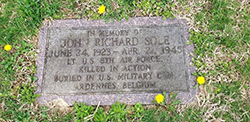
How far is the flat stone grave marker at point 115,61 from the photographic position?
2.36m

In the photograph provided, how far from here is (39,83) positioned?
2.43 metres

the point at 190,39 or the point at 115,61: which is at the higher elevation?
the point at 190,39

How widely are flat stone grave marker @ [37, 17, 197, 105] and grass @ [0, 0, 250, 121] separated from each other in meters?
0.11

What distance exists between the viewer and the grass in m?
2.31

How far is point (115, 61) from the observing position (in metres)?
2.44

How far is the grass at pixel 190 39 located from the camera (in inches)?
90.9

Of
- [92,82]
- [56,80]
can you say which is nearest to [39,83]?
[56,80]

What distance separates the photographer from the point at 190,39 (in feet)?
8.37

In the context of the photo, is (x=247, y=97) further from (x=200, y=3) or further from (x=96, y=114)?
(x=96, y=114)

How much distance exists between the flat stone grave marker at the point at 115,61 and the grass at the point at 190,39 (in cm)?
11

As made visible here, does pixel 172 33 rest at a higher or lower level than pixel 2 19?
lower

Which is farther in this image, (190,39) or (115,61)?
(190,39)

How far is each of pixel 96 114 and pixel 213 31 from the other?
1811 mm

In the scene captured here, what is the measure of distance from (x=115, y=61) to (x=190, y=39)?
100cm
